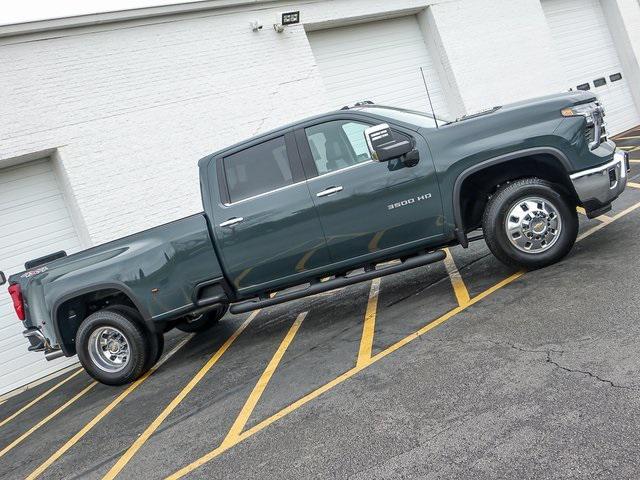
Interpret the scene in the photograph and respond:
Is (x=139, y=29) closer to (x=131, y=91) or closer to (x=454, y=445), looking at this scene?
(x=131, y=91)

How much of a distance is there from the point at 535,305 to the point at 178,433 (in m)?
3.15

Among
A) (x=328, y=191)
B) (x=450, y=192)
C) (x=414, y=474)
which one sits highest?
(x=328, y=191)

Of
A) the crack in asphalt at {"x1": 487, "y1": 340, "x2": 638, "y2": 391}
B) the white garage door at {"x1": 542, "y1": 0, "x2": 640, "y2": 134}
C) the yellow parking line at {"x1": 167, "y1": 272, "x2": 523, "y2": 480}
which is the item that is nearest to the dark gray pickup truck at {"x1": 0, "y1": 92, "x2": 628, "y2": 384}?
the yellow parking line at {"x1": 167, "y1": 272, "x2": 523, "y2": 480}

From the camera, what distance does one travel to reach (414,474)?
3.34m

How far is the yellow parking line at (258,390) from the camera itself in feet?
15.3

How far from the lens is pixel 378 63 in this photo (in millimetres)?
13578

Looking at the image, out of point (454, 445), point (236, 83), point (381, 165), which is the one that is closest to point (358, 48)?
point (236, 83)

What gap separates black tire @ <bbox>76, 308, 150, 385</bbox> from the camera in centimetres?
685

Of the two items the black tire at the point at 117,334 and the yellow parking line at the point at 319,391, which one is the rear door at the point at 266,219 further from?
the yellow parking line at the point at 319,391

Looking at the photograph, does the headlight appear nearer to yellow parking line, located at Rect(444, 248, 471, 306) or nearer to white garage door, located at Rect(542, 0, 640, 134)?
yellow parking line, located at Rect(444, 248, 471, 306)

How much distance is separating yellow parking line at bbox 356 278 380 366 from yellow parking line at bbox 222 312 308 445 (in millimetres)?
864

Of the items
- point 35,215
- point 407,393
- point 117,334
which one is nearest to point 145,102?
point 35,215

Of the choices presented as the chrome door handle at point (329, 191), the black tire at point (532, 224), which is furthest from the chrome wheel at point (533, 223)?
the chrome door handle at point (329, 191)

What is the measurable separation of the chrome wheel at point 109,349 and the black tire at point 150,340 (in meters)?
0.23
